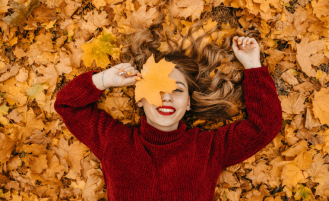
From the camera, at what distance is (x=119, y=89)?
2.25m

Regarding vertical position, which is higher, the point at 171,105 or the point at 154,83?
the point at 154,83

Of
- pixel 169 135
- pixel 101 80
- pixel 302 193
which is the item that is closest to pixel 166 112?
pixel 169 135

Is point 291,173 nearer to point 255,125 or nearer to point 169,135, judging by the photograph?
point 255,125

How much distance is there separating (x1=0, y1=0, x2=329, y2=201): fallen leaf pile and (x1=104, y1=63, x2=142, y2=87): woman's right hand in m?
0.41

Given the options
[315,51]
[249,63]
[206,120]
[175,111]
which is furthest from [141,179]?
[315,51]

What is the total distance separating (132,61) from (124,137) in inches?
30.1

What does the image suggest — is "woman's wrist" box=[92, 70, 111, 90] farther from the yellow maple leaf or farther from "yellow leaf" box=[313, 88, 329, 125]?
"yellow leaf" box=[313, 88, 329, 125]

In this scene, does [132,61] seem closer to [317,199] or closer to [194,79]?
[194,79]

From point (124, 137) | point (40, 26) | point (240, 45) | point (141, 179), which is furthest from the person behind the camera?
point (40, 26)

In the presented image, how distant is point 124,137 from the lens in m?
1.91

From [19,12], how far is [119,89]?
4.17 feet

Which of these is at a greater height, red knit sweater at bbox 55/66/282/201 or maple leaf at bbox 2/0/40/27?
maple leaf at bbox 2/0/40/27

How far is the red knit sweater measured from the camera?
1745 mm

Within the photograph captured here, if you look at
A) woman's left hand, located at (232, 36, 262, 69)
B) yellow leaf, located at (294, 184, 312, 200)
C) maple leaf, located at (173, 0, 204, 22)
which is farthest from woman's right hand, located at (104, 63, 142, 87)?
yellow leaf, located at (294, 184, 312, 200)
